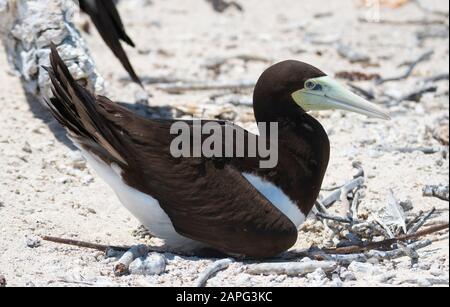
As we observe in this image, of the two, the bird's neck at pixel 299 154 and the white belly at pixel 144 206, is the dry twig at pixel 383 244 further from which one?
the white belly at pixel 144 206

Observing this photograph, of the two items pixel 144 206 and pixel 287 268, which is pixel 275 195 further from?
pixel 144 206

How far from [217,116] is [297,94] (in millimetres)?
2460

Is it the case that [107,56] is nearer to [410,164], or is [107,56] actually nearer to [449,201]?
[410,164]

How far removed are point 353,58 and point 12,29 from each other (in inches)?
A: 159

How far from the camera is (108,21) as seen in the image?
7.77 metres

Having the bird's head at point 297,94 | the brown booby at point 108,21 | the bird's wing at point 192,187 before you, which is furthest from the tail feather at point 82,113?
the brown booby at point 108,21

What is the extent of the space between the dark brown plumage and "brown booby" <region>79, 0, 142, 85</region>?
2702 mm

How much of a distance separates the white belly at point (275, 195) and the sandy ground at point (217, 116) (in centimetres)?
42

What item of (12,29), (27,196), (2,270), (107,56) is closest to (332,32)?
(107,56)

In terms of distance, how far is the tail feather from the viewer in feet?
16.2

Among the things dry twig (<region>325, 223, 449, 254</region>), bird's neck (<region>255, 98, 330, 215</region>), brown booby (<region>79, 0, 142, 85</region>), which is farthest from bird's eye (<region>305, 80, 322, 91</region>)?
brown booby (<region>79, 0, 142, 85</region>)

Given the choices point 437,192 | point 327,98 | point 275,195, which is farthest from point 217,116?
point 275,195

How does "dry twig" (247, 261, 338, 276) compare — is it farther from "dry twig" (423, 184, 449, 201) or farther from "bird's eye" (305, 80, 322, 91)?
"dry twig" (423, 184, 449, 201)
